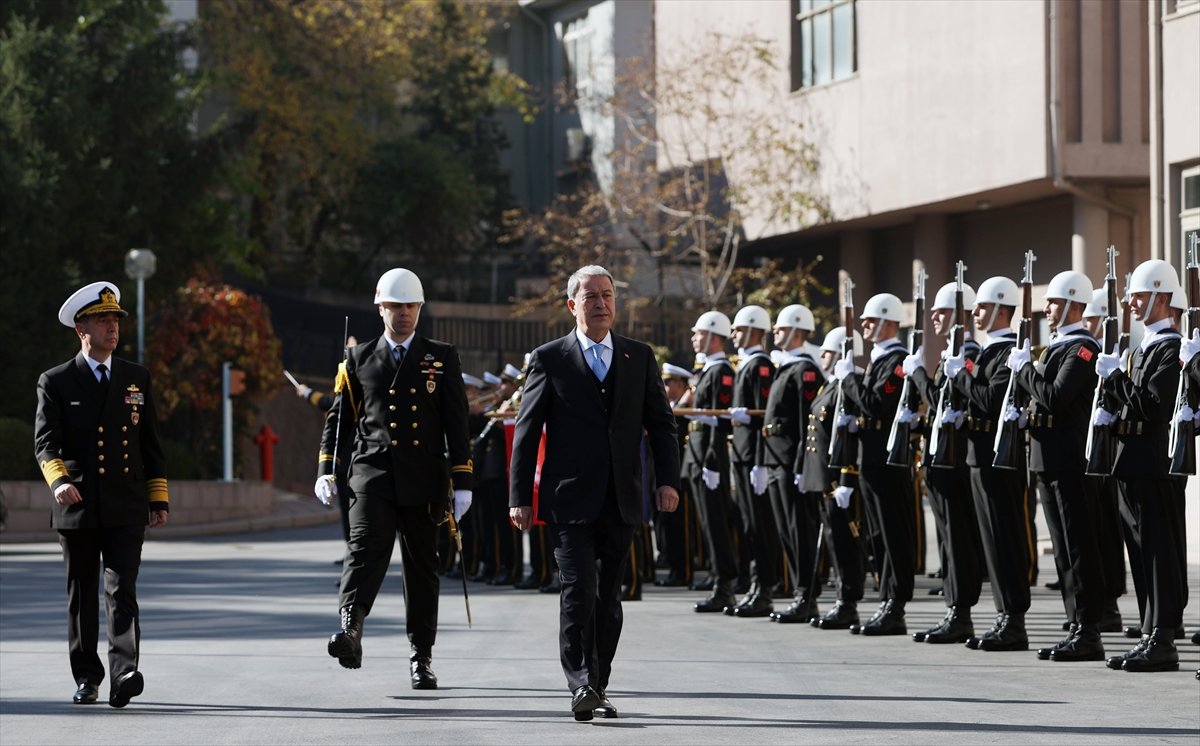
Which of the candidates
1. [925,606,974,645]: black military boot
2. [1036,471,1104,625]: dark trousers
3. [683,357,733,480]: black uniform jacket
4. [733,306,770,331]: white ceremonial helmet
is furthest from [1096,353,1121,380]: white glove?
[683,357,733,480]: black uniform jacket

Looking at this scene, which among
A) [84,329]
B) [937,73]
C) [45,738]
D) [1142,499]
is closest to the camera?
[45,738]

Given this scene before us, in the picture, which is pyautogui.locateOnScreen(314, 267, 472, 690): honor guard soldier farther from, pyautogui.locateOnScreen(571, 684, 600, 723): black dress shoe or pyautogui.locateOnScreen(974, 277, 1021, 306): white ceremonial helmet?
pyautogui.locateOnScreen(974, 277, 1021, 306): white ceremonial helmet

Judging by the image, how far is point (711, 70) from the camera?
34969 millimetres

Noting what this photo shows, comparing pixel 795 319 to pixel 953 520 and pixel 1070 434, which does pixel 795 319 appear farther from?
pixel 1070 434

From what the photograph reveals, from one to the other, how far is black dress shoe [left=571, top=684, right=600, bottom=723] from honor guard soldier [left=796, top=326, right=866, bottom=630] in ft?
15.9

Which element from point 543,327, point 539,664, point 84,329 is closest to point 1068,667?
point 539,664

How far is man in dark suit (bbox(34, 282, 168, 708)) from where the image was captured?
10.7 metres

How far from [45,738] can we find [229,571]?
11624 mm

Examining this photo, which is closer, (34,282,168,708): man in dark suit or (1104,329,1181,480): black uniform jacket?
(34,282,168,708): man in dark suit

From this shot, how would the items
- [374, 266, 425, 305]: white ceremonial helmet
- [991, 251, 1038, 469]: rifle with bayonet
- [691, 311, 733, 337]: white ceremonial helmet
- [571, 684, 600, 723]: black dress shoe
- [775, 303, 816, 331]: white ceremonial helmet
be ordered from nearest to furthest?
[571, 684, 600, 723]: black dress shoe < [374, 266, 425, 305]: white ceremonial helmet < [991, 251, 1038, 469]: rifle with bayonet < [775, 303, 816, 331]: white ceremonial helmet < [691, 311, 733, 337]: white ceremonial helmet

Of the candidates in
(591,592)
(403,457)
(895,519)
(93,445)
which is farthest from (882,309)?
(93,445)

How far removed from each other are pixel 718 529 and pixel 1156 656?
5.46 m

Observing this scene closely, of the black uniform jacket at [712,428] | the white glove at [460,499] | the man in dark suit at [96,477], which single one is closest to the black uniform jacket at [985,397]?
the white glove at [460,499]

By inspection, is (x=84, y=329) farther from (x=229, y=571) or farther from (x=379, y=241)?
(x=379, y=241)
